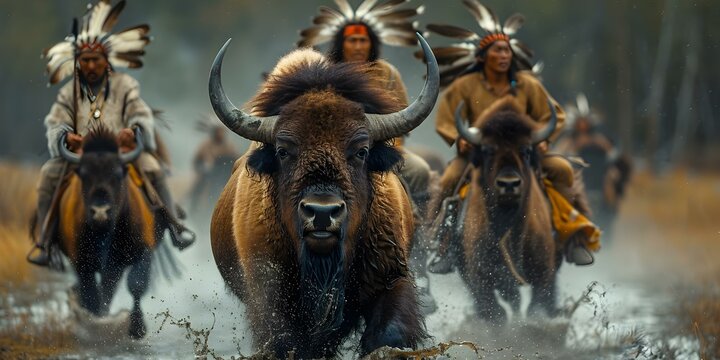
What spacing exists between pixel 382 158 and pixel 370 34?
3.63 meters

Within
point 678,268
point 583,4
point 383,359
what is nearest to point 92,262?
point 383,359

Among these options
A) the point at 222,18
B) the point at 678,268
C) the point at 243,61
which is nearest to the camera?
the point at 678,268

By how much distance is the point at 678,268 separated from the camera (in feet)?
55.8

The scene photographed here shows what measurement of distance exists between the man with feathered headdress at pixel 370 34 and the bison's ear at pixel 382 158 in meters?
2.55

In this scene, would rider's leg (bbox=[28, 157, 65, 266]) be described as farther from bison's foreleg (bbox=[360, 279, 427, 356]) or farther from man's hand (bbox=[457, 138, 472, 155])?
bison's foreleg (bbox=[360, 279, 427, 356])

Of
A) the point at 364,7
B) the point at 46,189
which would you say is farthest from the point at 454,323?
the point at 46,189

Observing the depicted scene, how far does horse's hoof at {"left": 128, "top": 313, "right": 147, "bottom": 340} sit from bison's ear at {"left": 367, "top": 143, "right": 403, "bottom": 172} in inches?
151

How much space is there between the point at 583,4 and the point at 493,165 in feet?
66.8

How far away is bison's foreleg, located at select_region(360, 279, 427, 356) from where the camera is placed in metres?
6.75

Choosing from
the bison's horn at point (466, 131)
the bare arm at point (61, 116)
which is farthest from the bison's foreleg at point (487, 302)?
the bare arm at point (61, 116)

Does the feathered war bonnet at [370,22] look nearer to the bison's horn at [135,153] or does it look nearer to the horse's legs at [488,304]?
the bison's horn at [135,153]

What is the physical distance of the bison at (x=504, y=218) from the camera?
10266mm

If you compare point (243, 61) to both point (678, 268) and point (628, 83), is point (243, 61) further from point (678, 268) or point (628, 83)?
point (678, 268)

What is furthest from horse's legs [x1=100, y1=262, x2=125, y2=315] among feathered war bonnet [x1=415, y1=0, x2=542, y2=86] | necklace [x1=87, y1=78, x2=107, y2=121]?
feathered war bonnet [x1=415, y1=0, x2=542, y2=86]
